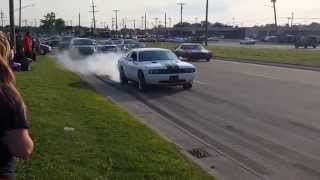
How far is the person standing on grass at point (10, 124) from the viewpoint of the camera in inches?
129

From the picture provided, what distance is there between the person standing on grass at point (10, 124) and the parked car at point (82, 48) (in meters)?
45.6

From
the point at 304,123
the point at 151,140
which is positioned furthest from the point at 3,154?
the point at 304,123

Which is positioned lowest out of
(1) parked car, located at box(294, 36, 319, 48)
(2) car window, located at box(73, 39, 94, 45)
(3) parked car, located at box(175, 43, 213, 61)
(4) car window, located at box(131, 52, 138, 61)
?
(1) parked car, located at box(294, 36, 319, 48)

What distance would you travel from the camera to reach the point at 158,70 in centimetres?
2097

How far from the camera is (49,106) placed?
13883 mm

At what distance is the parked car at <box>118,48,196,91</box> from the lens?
68.8 feet

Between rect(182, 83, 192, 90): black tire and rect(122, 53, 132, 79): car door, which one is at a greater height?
rect(122, 53, 132, 79): car door

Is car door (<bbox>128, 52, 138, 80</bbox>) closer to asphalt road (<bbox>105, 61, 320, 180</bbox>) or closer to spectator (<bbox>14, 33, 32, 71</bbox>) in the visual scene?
asphalt road (<bbox>105, 61, 320, 180</bbox>)

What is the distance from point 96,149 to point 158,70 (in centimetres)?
1230

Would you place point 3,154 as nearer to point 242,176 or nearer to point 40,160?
point 40,160

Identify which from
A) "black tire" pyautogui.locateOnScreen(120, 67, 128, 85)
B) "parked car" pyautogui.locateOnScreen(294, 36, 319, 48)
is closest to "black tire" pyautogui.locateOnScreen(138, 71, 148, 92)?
"black tire" pyautogui.locateOnScreen(120, 67, 128, 85)

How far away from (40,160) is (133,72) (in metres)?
14.7

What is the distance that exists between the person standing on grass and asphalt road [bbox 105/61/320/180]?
5285 mm

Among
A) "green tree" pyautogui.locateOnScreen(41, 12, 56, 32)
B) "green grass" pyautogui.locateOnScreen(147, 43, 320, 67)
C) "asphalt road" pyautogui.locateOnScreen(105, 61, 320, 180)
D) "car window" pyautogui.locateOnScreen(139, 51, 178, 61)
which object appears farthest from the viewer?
"green tree" pyautogui.locateOnScreen(41, 12, 56, 32)
